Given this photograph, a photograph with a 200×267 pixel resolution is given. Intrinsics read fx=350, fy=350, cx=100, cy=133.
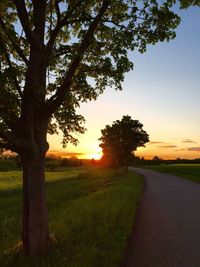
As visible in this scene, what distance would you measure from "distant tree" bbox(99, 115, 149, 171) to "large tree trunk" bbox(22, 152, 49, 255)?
165 feet

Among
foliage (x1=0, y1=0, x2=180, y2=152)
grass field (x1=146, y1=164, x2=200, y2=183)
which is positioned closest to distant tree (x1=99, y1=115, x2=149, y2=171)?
grass field (x1=146, y1=164, x2=200, y2=183)

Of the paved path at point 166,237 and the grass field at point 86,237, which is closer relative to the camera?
the grass field at point 86,237

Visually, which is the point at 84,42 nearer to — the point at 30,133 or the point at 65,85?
the point at 65,85

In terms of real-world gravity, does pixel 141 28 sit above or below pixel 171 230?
above

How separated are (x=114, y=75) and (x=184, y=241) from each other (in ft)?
17.7

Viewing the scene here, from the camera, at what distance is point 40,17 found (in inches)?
382

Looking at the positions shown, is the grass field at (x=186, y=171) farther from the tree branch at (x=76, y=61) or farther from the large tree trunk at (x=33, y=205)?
the tree branch at (x=76, y=61)

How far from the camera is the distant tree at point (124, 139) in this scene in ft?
195

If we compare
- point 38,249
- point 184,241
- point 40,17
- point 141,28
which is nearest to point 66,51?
point 40,17

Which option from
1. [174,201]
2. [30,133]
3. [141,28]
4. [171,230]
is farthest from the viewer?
[174,201]

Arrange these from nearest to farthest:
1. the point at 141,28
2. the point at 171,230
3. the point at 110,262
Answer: the point at 110,262 → the point at 141,28 → the point at 171,230

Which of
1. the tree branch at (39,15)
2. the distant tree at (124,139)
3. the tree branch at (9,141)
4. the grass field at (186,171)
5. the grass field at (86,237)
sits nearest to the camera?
the grass field at (86,237)

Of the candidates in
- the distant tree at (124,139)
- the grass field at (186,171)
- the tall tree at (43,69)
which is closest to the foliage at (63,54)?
the tall tree at (43,69)

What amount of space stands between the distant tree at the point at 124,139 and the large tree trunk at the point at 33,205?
5024 centimetres
